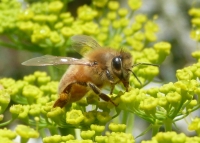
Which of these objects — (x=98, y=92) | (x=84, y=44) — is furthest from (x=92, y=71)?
(x=84, y=44)

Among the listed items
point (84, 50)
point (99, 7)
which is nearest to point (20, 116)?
point (84, 50)

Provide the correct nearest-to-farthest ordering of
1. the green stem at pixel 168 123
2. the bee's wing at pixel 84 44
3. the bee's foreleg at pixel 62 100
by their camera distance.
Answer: the green stem at pixel 168 123 < the bee's foreleg at pixel 62 100 < the bee's wing at pixel 84 44

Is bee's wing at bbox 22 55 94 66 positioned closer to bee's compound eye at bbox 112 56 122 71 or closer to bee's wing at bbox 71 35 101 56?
bee's compound eye at bbox 112 56 122 71

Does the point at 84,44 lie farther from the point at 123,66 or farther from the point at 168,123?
the point at 168,123

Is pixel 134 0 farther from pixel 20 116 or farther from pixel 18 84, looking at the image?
pixel 20 116

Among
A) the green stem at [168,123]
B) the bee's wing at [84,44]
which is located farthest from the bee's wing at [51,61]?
the green stem at [168,123]

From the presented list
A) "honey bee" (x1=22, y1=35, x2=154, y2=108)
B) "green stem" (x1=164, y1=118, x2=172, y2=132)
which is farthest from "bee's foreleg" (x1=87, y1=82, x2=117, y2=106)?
"green stem" (x1=164, y1=118, x2=172, y2=132)

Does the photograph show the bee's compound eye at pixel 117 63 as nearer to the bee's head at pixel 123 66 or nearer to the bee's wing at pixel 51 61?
the bee's head at pixel 123 66
